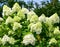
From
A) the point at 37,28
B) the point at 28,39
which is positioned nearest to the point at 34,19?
the point at 37,28

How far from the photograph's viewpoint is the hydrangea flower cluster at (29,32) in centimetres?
379

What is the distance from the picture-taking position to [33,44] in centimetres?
377

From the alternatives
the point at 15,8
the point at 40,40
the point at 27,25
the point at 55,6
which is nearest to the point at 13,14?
the point at 15,8

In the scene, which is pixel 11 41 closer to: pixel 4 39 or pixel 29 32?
pixel 4 39

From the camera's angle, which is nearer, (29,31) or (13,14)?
(29,31)

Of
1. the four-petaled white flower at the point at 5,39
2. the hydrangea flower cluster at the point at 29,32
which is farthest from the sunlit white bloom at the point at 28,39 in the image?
the four-petaled white flower at the point at 5,39

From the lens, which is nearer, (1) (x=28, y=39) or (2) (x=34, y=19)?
(1) (x=28, y=39)

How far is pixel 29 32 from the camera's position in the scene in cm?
390

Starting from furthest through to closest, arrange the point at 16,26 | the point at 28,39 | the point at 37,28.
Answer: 1. the point at 16,26
2. the point at 37,28
3. the point at 28,39

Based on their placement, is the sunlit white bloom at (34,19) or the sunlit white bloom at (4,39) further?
the sunlit white bloom at (34,19)

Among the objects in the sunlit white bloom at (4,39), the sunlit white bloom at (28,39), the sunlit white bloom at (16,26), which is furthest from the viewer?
the sunlit white bloom at (16,26)

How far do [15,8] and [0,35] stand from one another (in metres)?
0.63

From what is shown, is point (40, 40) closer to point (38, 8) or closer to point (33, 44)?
point (33, 44)

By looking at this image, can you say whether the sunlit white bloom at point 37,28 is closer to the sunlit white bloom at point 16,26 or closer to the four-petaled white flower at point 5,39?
the sunlit white bloom at point 16,26
